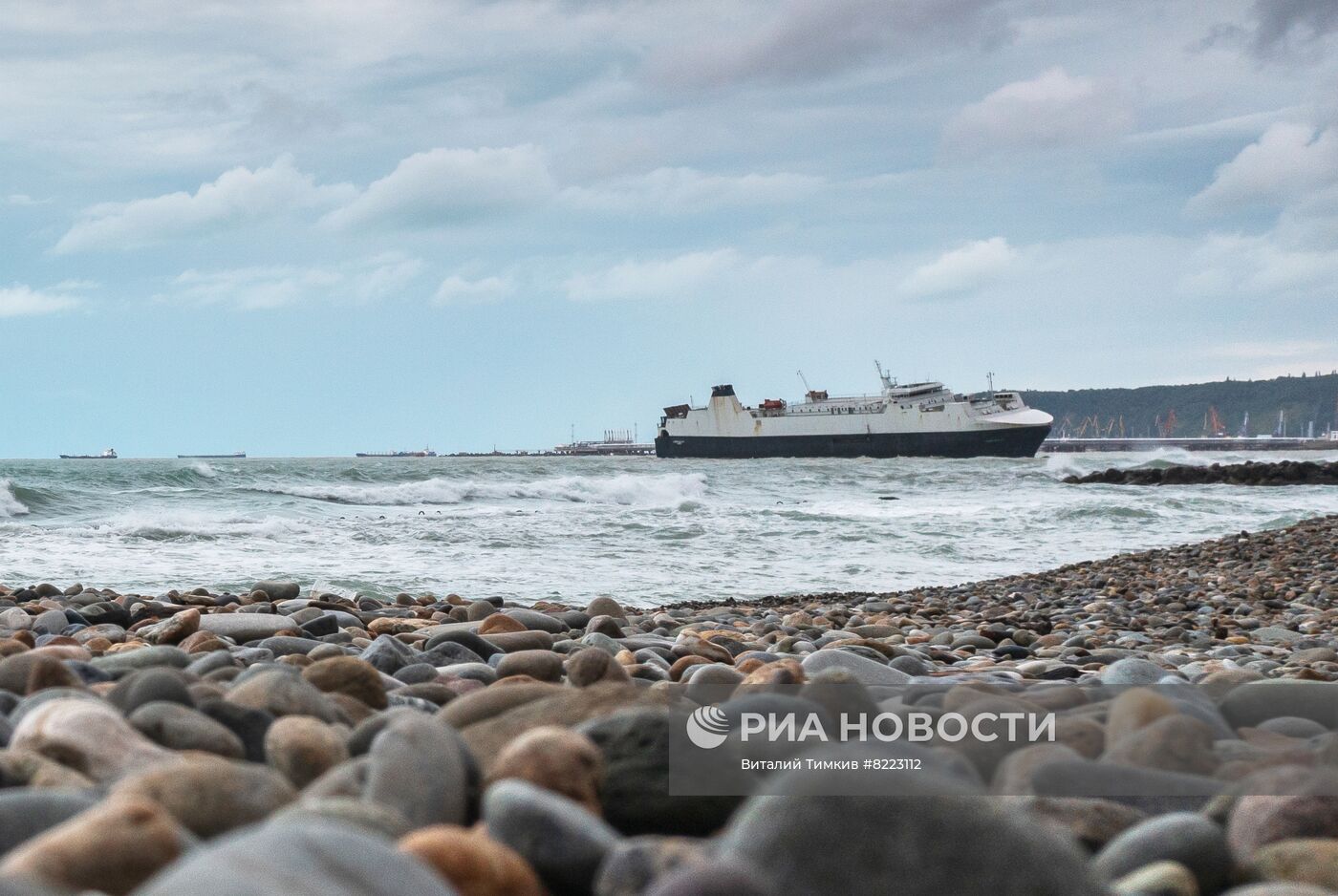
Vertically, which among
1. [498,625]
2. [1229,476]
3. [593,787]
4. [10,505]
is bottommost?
[1229,476]

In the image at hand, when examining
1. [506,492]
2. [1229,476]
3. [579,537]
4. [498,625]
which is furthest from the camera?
[1229,476]

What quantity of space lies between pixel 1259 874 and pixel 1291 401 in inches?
4686

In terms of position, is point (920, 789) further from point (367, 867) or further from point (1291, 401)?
point (1291, 401)

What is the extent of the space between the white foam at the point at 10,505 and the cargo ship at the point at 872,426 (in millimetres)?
30229

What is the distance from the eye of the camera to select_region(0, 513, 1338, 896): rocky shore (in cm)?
90

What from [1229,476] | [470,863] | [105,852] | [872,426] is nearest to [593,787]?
[470,863]

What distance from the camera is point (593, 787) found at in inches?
48.8

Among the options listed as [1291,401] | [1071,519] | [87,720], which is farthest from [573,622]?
[1291,401]

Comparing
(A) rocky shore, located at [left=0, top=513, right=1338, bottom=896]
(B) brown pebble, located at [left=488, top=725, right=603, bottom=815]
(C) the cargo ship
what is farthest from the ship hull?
(B) brown pebble, located at [left=488, top=725, right=603, bottom=815]

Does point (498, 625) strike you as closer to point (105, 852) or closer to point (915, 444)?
point (105, 852)

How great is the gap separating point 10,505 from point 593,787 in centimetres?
1424

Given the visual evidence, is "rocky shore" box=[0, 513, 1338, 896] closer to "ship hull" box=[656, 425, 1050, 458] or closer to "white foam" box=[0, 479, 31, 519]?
"white foam" box=[0, 479, 31, 519]

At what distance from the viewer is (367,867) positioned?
0.80 meters

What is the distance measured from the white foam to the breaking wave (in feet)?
15.2
